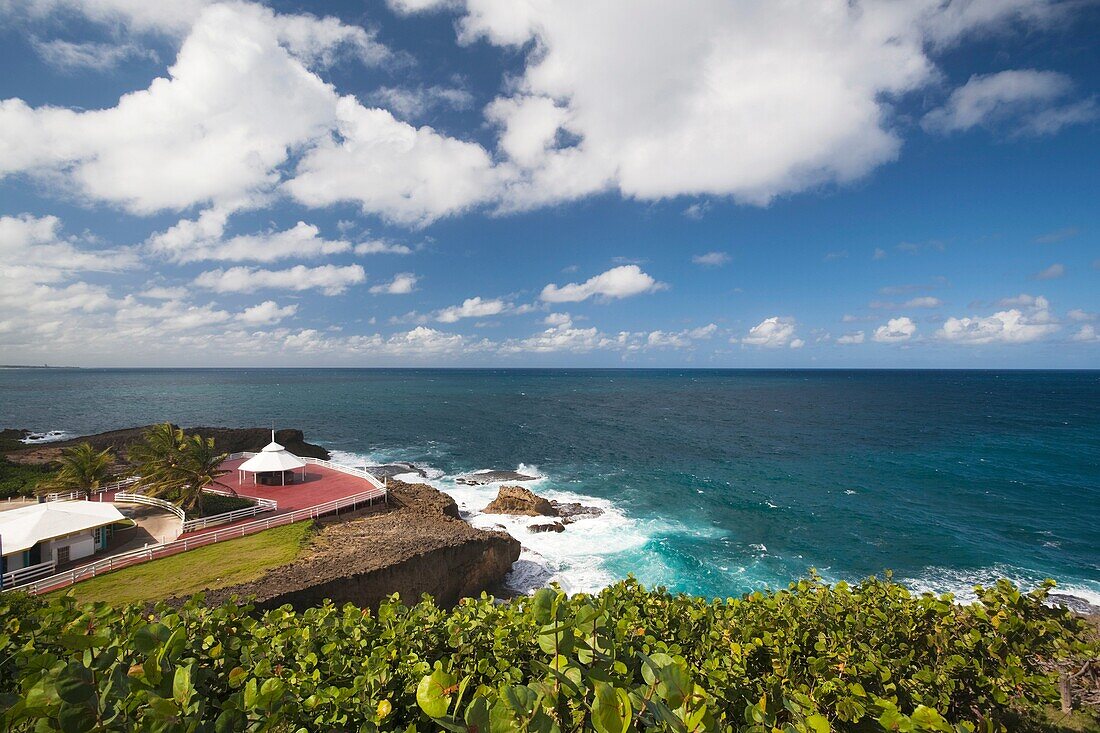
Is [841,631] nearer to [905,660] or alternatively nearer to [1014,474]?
[905,660]

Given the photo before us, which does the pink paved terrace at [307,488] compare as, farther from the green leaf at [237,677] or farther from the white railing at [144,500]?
the green leaf at [237,677]

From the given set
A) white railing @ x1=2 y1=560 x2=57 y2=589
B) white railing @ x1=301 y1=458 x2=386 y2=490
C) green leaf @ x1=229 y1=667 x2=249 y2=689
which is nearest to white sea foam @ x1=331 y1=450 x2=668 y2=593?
white railing @ x1=301 y1=458 x2=386 y2=490

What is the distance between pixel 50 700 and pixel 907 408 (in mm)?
128459

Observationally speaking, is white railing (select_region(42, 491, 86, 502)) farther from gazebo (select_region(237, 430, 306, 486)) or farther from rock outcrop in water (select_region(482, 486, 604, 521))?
rock outcrop in water (select_region(482, 486, 604, 521))

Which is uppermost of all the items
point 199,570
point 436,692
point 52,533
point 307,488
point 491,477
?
point 436,692

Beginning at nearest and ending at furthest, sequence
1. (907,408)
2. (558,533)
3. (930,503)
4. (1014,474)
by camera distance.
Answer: (558,533) < (930,503) < (1014,474) < (907,408)

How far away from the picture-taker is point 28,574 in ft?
59.0

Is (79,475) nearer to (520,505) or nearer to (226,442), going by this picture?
(520,505)

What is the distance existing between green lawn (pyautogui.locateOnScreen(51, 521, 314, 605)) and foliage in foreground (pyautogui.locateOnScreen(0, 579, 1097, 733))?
619 inches

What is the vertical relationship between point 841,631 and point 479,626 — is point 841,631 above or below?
below

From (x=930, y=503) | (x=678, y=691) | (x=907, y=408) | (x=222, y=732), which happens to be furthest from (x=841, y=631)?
(x=907, y=408)

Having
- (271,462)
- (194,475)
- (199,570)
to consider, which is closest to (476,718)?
(199,570)

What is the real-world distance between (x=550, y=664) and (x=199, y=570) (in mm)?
22831

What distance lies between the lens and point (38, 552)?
753 inches
